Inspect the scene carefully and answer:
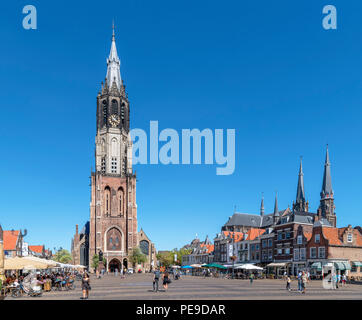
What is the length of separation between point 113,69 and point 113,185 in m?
31.7

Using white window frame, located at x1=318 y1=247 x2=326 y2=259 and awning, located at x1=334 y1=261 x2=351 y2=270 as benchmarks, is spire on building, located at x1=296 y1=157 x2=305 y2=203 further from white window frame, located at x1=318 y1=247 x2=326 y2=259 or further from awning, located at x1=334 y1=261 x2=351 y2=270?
awning, located at x1=334 y1=261 x2=351 y2=270

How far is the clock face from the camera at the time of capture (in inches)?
3937

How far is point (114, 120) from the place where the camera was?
100438 mm

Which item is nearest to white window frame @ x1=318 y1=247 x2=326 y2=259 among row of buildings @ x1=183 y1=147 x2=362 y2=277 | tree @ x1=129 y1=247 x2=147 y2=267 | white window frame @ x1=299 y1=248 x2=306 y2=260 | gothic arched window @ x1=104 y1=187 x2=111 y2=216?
row of buildings @ x1=183 y1=147 x2=362 y2=277

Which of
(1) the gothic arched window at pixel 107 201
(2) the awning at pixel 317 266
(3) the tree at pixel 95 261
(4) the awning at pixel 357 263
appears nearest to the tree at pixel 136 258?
(3) the tree at pixel 95 261

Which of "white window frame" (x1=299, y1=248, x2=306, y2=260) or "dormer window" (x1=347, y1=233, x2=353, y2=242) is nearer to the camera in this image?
"dormer window" (x1=347, y1=233, x2=353, y2=242)

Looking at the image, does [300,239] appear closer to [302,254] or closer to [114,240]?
[302,254]

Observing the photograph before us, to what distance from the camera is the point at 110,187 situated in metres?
94.1

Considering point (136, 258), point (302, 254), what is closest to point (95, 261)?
point (136, 258)

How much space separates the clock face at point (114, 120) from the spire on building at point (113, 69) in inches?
335

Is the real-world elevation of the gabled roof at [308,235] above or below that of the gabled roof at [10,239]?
above

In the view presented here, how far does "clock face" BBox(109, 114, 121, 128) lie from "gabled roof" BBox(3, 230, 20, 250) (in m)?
33.4

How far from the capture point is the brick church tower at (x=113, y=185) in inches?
3583

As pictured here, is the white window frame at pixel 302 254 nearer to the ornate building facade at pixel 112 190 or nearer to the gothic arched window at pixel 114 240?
the ornate building facade at pixel 112 190
